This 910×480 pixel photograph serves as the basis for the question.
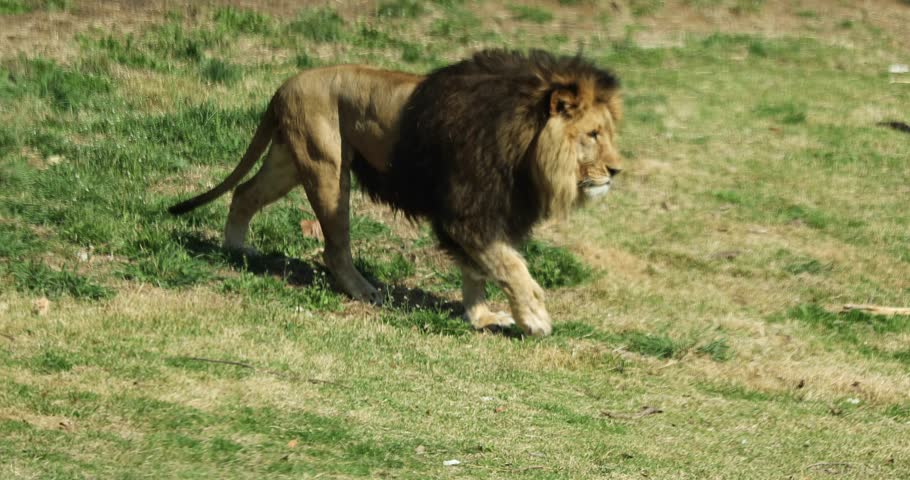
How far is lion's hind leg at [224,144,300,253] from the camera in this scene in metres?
9.24

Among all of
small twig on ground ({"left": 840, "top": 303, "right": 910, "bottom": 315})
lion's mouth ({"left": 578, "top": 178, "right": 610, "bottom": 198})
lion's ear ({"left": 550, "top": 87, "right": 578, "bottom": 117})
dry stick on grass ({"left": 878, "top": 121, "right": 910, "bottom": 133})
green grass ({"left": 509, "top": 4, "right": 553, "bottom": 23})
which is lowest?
small twig on ground ({"left": 840, "top": 303, "right": 910, "bottom": 315})

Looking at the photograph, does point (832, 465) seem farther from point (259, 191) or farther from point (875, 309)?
point (259, 191)

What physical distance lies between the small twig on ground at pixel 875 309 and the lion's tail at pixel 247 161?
15.4ft

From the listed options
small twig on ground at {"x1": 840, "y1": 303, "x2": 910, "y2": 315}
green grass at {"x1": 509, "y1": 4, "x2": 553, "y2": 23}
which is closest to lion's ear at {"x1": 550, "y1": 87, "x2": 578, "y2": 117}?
small twig on ground at {"x1": 840, "y1": 303, "x2": 910, "y2": 315}

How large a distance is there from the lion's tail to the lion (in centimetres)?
→ 10

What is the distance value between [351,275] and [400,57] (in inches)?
279

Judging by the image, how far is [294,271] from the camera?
941cm

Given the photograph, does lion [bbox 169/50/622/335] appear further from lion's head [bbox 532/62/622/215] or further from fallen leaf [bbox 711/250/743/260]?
fallen leaf [bbox 711/250/743/260]

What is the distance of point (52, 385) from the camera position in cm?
634

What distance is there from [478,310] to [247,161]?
2052mm

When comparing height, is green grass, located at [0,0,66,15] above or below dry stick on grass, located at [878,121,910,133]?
above

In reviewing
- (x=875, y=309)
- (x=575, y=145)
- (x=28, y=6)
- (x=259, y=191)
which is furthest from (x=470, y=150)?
(x=28, y=6)

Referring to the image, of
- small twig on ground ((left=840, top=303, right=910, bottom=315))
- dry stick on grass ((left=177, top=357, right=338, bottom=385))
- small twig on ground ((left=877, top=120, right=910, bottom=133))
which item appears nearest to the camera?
dry stick on grass ((left=177, top=357, right=338, bottom=385))

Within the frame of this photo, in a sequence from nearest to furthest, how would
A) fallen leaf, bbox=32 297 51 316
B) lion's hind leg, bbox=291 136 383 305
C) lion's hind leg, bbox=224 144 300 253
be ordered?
fallen leaf, bbox=32 297 51 316 < lion's hind leg, bbox=291 136 383 305 < lion's hind leg, bbox=224 144 300 253
